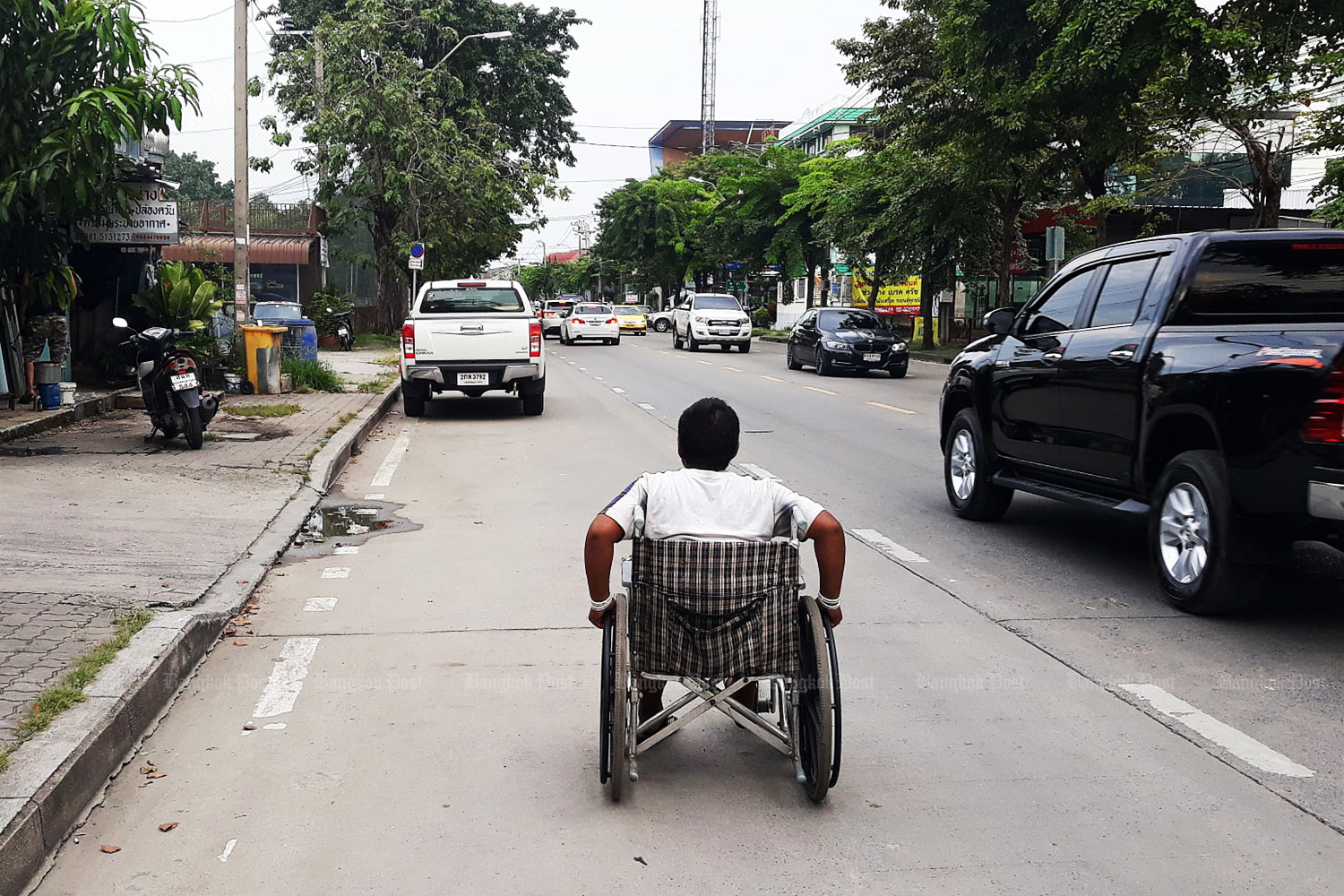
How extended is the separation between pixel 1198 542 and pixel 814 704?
3.30 m

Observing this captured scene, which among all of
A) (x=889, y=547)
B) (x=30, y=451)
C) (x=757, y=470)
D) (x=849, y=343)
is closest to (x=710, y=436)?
(x=889, y=547)

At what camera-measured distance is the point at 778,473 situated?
11828mm

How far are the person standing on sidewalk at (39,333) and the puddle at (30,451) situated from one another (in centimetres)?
205

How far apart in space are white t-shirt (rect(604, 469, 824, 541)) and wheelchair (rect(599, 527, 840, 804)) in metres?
0.07

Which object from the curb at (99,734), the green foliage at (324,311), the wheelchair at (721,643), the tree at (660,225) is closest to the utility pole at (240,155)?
the curb at (99,734)

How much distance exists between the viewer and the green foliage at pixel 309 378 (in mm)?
19859

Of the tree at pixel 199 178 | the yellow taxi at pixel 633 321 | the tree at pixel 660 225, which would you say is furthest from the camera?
the tree at pixel 199 178

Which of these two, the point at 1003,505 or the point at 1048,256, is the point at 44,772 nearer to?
the point at 1003,505

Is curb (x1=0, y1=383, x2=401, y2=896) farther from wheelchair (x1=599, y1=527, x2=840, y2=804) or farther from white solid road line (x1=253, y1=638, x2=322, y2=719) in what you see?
wheelchair (x1=599, y1=527, x2=840, y2=804)

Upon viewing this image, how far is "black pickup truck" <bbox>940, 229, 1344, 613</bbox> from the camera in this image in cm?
598

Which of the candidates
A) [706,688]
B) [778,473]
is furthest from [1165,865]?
[778,473]

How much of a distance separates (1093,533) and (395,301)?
127 ft

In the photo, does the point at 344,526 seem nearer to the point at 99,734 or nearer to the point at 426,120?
the point at 99,734

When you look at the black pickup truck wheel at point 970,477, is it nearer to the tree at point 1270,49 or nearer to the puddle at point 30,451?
the puddle at point 30,451
